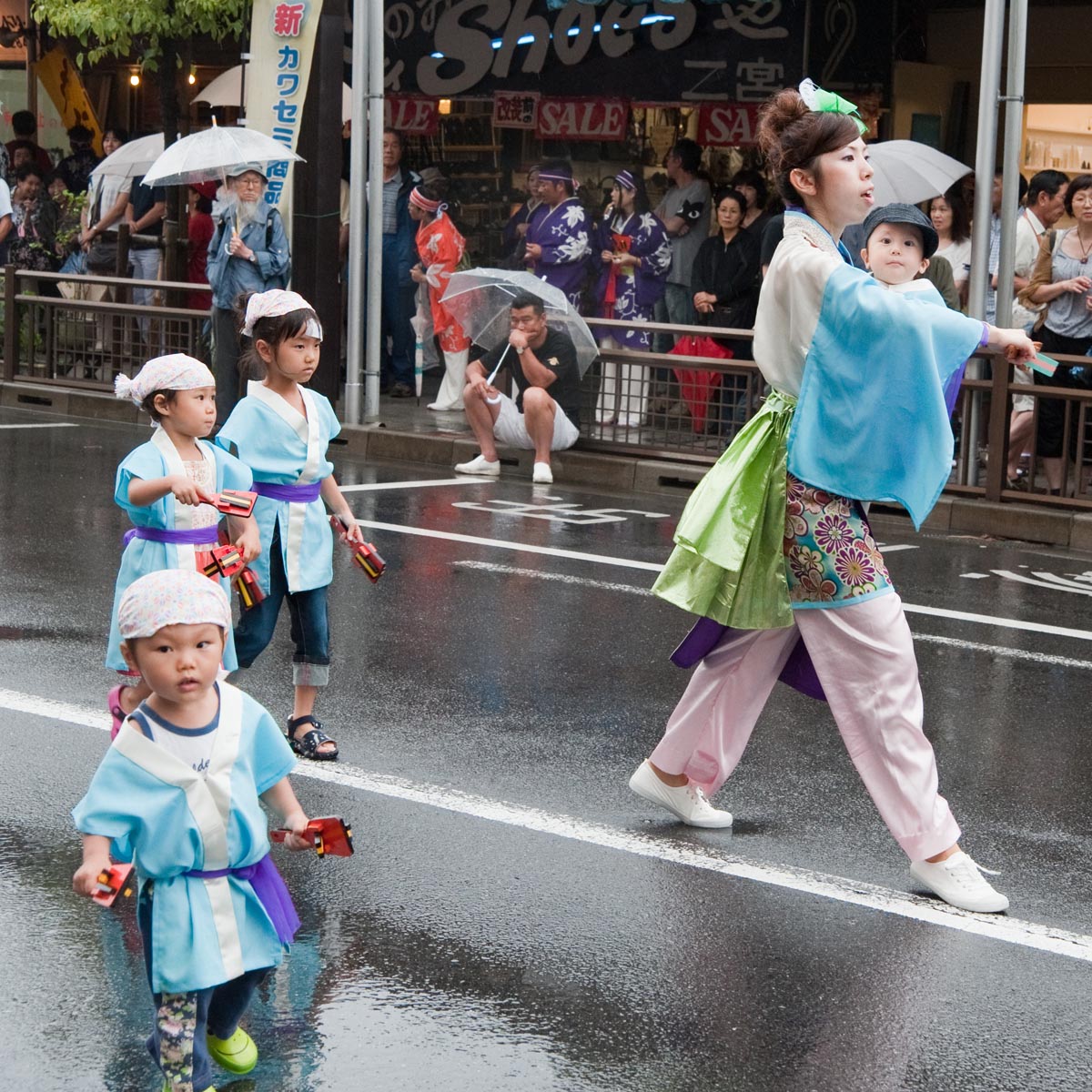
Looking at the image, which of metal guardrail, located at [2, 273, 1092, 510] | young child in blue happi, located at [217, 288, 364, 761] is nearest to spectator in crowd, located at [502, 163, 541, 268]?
metal guardrail, located at [2, 273, 1092, 510]

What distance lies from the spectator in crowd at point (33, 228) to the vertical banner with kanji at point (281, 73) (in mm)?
4542

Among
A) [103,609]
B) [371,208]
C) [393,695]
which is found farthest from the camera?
[371,208]

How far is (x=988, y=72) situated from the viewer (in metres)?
10.9

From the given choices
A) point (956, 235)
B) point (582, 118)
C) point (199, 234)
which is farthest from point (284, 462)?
point (582, 118)

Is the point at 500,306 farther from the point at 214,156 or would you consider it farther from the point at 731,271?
the point at 214,156

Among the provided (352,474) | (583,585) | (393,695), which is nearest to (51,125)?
(352,474)

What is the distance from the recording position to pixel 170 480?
4.88 meters

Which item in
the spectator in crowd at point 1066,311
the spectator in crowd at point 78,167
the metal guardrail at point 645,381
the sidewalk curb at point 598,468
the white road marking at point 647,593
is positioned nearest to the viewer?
the white road marking at point 647,593

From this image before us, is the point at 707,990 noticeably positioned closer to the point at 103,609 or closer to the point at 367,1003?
the point at 367,1003

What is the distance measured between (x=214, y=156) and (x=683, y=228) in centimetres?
370

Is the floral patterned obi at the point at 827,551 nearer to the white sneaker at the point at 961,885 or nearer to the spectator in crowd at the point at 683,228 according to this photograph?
the white sneaker at the point at 961,885

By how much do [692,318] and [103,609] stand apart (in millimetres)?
7538

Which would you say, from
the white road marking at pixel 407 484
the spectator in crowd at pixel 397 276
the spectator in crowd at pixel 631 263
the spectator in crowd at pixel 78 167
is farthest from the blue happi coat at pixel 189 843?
the spectator in crowd at pixel 78 167

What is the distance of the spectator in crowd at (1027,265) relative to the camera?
11094 mm
